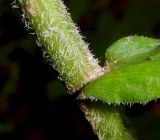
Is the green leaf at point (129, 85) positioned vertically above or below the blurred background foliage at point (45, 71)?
below

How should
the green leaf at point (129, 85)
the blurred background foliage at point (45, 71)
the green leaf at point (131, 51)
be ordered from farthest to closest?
1. the blurred background foliage at point (45, 71)
2. the green leaf at point (131, 51)
3. the green leaf at point (129, 85)

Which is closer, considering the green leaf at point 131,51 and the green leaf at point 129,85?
the green leaf at point 129,85

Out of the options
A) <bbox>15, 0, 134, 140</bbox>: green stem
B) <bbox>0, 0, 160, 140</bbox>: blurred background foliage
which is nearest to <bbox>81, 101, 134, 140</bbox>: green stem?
<bbox>15, 0, 134, 140</bbox>: green stem

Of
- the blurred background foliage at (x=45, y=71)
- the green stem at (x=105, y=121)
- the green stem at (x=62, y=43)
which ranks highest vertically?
the blurred background foliage at (x=45, y=71)

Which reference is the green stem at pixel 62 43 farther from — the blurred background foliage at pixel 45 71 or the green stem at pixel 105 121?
the blurred background foliage at pixel 45 71

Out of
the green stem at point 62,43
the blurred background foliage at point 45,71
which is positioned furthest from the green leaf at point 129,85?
the blurred background foliage at point 45,71

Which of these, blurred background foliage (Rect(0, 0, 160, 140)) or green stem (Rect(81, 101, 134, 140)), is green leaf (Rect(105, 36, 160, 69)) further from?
blurred background foliage (Rect(0, 0, 160, 140))

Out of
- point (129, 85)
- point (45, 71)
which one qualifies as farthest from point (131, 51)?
point (45, 71)

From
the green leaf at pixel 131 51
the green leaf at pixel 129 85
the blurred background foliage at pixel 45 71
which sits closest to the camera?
the green leaf at pixel 129 85
